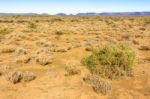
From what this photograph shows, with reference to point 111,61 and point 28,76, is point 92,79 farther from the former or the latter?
point 28,76

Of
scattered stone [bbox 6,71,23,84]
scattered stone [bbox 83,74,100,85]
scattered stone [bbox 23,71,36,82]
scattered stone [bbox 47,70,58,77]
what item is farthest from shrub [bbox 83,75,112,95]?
scattered stone [bbox 6,71,23,84]

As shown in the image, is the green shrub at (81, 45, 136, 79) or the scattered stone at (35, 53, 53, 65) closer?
the green shrub at (81, 45, 136, 79)

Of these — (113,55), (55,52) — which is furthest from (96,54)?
(55,52)

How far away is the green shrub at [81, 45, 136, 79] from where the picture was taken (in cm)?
1115

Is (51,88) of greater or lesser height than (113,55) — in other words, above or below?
below

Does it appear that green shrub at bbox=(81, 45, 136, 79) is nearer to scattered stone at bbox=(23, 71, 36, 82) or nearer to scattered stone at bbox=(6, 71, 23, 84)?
scattered stone at bbox=(23, 71, 36, 82)

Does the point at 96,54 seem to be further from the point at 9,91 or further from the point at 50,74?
the point at 9,91

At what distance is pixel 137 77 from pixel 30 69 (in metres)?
4.57

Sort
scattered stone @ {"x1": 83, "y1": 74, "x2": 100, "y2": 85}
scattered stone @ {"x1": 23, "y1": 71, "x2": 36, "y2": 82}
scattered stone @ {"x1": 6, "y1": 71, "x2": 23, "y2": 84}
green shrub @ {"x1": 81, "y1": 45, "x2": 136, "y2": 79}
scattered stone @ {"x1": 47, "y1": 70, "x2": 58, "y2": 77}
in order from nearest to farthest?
scattered stone @ {"x1": 83, "y1": 74, "x2": 100, "y2": 85}
scattered stone @ {"x1": 6, "y1": 71, "x2": 23, "y2": 84}
scattered stone @ {"x1": 23, "y1": 71, "x2": 36, "y2": 82}
green shrub @ {"x1": 81, "y1": 45, "x2": 136, "y2": 79}
scattered stone @ {"x1": 47, "y1": 70, "x2": 58, "y2": 77}

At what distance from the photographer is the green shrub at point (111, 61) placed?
439 inches

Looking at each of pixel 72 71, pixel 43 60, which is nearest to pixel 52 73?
pixel 72 71

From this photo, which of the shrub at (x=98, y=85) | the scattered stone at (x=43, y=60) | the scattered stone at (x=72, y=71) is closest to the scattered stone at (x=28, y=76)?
the scattered stone at (x=72, y=71)

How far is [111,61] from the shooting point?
11.4m

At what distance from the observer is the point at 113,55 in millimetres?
11562
